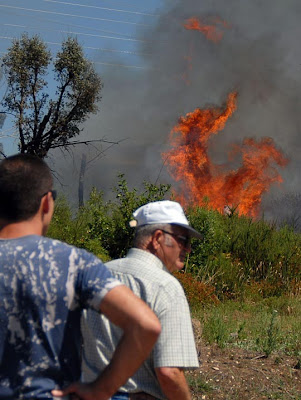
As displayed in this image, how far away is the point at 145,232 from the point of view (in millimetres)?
3176

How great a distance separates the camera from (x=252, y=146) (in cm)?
2447

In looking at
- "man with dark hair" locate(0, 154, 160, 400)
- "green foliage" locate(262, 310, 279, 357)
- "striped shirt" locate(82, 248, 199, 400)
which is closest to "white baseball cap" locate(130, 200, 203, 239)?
"striped shirt" locate(82, 248, 199, 400)

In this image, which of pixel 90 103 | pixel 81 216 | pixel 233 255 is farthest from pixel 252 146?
pixel 81 216

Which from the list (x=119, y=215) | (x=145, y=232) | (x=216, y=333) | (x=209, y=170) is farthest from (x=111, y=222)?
(x=209, y=170)

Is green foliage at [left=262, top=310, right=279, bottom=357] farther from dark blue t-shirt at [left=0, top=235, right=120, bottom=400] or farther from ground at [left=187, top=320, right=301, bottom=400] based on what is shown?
dark blue t-shirt at [left=0, top=235, right=120, bottom=400]

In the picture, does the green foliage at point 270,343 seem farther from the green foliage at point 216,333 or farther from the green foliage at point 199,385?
the green foliage at point 199,385

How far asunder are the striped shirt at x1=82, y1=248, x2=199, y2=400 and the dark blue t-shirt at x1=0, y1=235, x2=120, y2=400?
540 mm

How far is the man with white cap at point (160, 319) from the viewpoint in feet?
9.14

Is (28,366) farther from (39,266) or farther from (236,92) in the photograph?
(236,92)

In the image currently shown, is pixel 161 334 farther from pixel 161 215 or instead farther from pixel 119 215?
pixel 119 215

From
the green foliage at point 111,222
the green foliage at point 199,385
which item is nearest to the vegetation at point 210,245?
the green foliage at point 111,222

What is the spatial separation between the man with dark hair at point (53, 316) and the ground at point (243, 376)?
360 cm

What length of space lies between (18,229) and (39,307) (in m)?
0.32

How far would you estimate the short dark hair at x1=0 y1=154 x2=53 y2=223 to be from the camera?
239 centimetres
